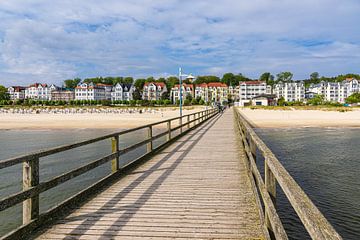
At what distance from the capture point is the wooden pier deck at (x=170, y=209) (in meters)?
3.73

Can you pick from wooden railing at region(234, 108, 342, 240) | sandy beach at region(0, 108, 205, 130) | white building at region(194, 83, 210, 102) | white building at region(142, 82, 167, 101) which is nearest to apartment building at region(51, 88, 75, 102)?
white building at region(142, 82, 167, 101)

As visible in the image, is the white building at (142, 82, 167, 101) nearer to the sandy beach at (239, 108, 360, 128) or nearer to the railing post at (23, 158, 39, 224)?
the sandy beach at (239, 108, 360, 128)

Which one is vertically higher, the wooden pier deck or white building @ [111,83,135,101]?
white building @ [111,83,135,101]

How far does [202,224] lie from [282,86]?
160 m

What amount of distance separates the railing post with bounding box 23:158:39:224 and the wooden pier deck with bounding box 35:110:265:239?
28 cm

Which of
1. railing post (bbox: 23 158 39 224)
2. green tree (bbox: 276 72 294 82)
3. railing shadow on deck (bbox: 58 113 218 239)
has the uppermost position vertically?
green tree (bbox: 276 72 294 82)

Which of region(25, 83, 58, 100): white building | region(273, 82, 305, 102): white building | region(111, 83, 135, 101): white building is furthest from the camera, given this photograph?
region(25, 83, 58, 100): white building

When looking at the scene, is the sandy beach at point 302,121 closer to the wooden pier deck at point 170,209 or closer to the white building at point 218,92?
the wooden pier deck at point 170,209

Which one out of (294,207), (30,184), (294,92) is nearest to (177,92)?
(294,92)

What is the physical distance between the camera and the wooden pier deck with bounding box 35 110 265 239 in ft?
12.2

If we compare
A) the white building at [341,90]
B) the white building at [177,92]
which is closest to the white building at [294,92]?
the white building at [341,90]

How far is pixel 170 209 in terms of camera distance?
4.57 m

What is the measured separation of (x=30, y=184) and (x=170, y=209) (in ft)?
6.42

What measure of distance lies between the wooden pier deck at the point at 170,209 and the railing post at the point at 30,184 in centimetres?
28
